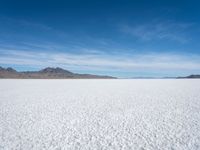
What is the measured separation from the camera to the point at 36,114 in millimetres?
4922

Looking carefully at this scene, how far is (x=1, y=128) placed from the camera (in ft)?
12.0

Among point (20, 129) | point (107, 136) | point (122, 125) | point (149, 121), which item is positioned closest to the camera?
Answer: point (107, 136)

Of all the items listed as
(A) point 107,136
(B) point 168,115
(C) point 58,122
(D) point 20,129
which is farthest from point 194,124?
(D) point 20,129

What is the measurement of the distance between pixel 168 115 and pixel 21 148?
12.4ft

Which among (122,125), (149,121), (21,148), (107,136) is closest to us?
(21,148)

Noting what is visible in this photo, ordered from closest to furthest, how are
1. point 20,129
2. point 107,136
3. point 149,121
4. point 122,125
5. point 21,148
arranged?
point 21,148, point 107,136, point 20,129, point 122,125, point 149,121

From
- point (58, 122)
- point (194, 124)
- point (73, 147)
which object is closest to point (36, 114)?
point (58, 122)

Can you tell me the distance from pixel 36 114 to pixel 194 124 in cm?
420

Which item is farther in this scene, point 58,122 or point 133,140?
point 58,122

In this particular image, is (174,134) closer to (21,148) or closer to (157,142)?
(157,142)

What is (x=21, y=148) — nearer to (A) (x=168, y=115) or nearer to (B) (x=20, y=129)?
(B) (x=20, y=129)

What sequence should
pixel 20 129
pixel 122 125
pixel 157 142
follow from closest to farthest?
pixel 157 142, pixel 20 129, pixel 122 125

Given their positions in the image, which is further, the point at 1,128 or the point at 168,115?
the point at 168,115

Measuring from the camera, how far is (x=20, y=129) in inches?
143
